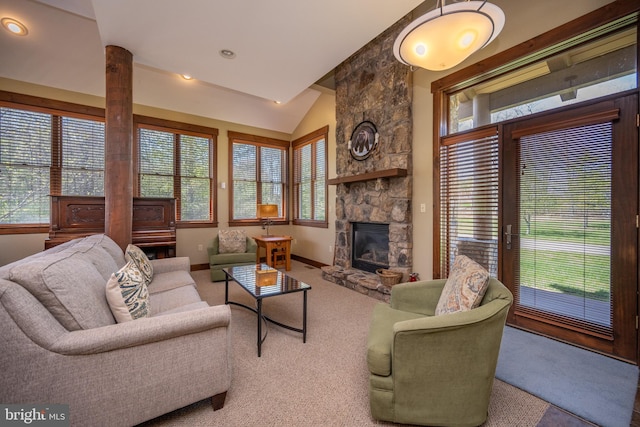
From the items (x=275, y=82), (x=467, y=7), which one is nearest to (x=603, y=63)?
(x=467, y=7)

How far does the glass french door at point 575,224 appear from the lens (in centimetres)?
209

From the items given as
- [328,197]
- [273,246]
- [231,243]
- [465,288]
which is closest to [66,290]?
[465,288]

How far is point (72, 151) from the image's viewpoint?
13.5ft

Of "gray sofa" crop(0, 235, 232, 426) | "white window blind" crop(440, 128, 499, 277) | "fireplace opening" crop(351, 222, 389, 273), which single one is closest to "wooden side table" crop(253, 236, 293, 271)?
"fireplace opening" crop(351, 222, 389, 273)

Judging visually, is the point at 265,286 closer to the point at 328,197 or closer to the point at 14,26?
the point at 328,197

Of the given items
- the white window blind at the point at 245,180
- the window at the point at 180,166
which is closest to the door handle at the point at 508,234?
the white window blind at the point at 245,180

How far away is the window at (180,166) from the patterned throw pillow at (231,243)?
2.91ft

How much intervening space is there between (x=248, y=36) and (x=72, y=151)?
343 centimetres

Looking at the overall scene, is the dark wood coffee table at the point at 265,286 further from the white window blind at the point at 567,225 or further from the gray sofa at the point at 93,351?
the white window blind at the point at 567,225

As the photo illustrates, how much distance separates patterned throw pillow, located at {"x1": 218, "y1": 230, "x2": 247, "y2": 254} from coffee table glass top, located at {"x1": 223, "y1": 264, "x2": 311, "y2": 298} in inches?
60.0

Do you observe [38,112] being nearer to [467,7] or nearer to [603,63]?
[467,7]

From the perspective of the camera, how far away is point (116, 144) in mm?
3145

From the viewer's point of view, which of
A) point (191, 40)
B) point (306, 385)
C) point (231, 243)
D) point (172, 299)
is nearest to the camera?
point (306, 385)

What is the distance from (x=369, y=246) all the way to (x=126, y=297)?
337 centimetres
